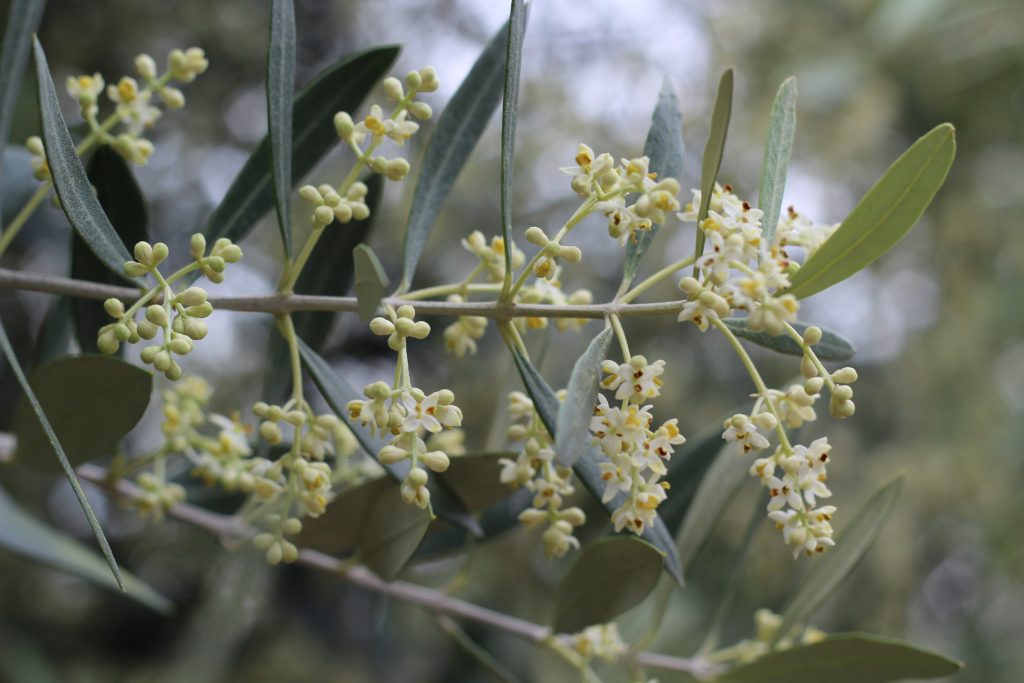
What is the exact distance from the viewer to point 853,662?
809mm

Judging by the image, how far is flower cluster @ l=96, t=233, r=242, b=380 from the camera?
619 mm

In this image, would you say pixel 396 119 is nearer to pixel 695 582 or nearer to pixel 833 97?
pixel 695 582

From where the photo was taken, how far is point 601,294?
2.50 metres

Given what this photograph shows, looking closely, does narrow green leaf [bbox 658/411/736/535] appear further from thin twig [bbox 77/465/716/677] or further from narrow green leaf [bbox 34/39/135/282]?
narrow green leaf [bbox 34/39/135/282]

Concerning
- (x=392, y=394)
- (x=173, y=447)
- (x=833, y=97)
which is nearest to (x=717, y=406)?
(x=833, y=97)

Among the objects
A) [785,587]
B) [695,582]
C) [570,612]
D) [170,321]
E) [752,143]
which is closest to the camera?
[170,321]

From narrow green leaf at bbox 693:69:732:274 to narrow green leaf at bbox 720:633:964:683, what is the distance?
398 mm

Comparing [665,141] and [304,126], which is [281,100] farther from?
[665,141]

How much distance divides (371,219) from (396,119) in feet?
0.80

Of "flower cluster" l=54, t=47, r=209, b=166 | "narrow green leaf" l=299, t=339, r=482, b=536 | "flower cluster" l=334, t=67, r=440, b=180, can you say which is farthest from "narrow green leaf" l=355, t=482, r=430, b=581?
"flower cluster" l=54, t=47, r=209, b=166

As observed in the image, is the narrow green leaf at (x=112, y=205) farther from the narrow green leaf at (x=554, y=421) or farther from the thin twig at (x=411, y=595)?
the narrow green leaf at (x=554, y=421)

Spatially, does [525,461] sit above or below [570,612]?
above

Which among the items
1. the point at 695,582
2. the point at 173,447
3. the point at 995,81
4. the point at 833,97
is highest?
the point at 995,81

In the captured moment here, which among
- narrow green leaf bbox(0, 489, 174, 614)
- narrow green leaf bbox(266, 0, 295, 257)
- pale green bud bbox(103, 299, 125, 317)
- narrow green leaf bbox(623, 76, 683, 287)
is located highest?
narrow green leaf bbox(623, 76, 683, 287)
